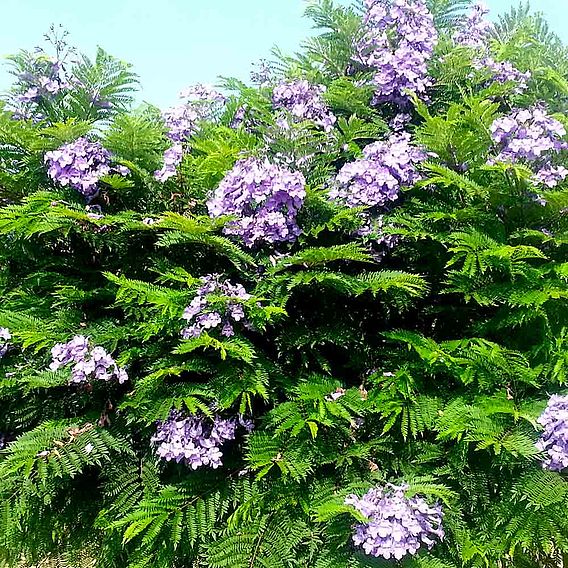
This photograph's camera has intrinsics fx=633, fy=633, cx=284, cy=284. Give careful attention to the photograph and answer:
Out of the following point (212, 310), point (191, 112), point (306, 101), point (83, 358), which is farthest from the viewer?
point (191, 112)

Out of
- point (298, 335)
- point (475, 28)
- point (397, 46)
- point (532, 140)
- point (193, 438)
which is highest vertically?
point (475, 28)

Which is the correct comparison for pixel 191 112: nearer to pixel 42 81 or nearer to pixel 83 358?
pixel 42 81

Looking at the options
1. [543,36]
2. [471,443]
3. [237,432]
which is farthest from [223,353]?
[543,36]

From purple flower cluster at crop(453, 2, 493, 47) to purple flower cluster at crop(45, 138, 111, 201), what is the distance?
2345mm

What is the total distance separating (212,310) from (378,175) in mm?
1026

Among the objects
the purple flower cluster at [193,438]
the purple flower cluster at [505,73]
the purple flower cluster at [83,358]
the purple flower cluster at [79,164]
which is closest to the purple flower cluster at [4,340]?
the purple flower cluster at [83,358]

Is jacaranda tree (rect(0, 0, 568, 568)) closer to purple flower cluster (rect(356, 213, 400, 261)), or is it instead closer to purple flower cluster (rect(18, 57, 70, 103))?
purple flower cluster (rect(356, 213, 400, 261))

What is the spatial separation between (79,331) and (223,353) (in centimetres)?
88

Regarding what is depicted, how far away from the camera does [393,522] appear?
2.52m

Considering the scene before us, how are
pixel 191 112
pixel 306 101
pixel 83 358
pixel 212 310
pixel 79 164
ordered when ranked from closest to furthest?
pixel 212 310
pixel 83 358
pixel 79 164
pixel 306 101
pixel 191 112

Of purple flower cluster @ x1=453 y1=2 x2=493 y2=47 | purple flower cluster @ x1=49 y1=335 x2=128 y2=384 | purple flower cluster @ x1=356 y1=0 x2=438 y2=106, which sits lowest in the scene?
purple flower cluster @ x1=49 y1=335 x2=128 y2=384

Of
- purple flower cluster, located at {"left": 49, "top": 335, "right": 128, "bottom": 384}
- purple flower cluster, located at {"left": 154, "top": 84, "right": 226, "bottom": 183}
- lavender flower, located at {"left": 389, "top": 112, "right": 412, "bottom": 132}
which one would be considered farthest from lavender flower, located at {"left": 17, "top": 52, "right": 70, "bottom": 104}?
lavender flower, located at {"left": 389, "top": 112, "right": 412, "bottom": 132}

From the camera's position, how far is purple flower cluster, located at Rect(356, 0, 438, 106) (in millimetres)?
3449

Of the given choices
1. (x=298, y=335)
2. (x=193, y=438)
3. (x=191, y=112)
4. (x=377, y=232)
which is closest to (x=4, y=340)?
(x=193, y=438)
